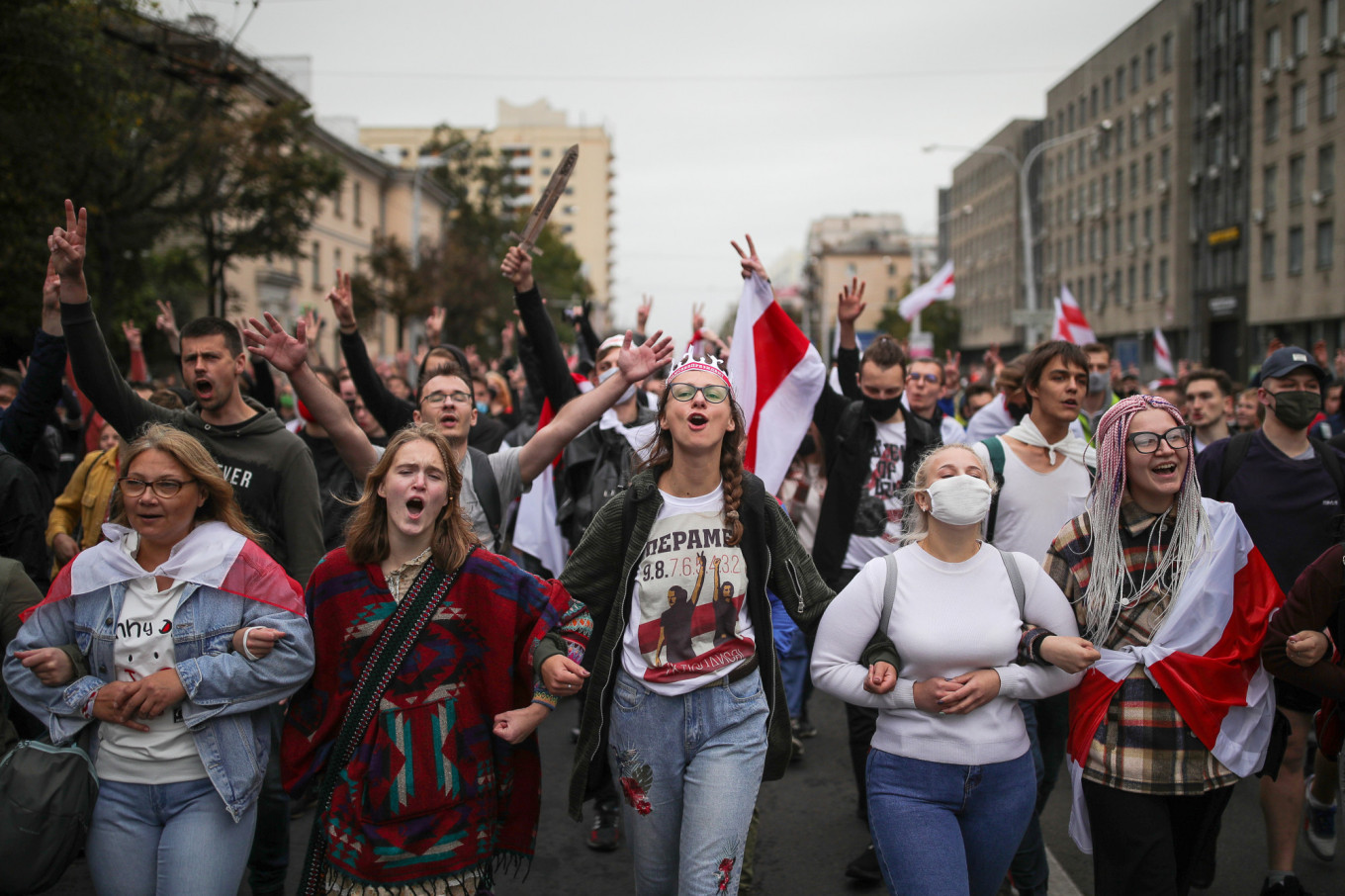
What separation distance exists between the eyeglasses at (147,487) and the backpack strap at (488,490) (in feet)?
4.34

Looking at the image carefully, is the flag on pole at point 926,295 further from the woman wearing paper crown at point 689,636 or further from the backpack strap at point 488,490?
the woman wearing paper crown at point 689,636

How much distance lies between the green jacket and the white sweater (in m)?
0.17

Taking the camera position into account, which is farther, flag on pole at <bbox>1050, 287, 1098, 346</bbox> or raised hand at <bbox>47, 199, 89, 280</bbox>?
flag on pole at <bbox>1050, 287, 1098, 346</bbox>

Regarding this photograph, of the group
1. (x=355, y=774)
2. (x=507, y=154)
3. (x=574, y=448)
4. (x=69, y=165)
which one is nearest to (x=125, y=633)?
(x=355, y=774)

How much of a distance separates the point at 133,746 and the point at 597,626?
1.38 meters

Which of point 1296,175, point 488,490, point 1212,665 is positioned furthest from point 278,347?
point 1296,175

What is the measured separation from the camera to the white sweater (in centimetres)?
320

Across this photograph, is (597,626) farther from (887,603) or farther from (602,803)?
(602,803)

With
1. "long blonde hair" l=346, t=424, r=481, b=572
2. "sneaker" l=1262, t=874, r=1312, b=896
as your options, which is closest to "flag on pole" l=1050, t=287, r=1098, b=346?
"sneaker" l=1262, t=874, r=1312, b=896

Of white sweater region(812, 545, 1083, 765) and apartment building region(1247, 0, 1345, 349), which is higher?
apartment building region(1247, 0, 1345, 349)

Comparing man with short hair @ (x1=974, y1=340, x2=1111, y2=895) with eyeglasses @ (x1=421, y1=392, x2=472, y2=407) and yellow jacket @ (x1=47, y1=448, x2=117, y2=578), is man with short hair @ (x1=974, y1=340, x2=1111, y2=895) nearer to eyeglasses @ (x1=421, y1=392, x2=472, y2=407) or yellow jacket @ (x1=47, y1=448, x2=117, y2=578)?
eyeglasses @ (x1=421, y1=392, x2=472, y2=407)

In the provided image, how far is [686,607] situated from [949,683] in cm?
81

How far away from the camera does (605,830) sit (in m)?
5.11

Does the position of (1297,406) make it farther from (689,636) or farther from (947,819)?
(689,636)
